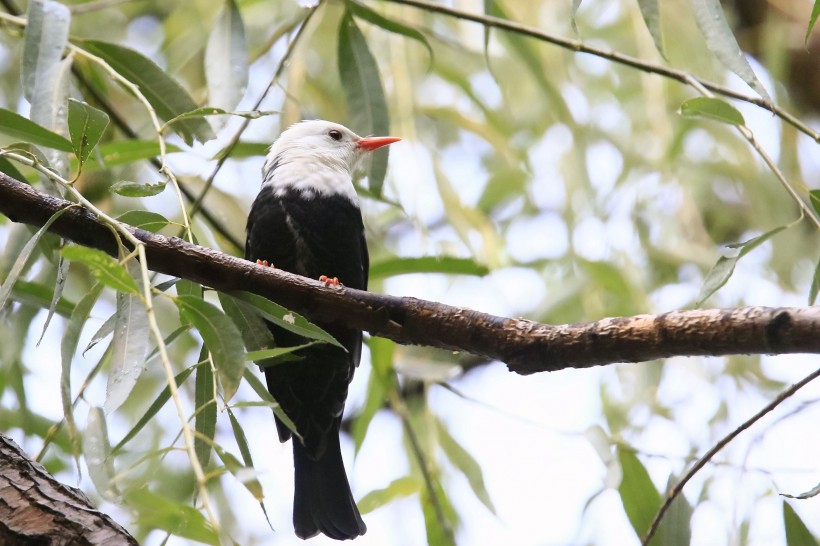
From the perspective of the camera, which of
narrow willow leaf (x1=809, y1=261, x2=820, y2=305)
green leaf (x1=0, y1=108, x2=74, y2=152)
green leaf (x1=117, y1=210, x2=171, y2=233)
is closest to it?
green leaf (x1=0, y1=108, x2=74, y2=152)

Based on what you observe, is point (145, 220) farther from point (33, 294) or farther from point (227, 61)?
point (227, 61)

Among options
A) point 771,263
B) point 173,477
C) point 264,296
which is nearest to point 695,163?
point 771,263

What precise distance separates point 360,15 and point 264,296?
50.1 inches

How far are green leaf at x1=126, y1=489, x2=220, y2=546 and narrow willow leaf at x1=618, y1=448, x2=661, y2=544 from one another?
1146mm

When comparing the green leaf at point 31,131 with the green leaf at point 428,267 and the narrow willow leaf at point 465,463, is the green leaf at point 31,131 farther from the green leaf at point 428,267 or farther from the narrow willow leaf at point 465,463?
the narrow willow leaf at point 465,463

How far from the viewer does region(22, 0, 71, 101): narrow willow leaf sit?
2.27 meters

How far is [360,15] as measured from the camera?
120 inches

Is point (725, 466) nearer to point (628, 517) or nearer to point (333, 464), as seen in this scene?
point (628, 517)

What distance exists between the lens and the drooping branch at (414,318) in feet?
6.10

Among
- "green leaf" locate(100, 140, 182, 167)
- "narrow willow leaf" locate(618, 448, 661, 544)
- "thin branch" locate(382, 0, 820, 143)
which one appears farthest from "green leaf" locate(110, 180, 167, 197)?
"narrow willow leaf" locate(618, 448, 661, 544)

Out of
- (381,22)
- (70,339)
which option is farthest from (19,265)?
(381,22)

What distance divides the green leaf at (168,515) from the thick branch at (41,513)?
7 centimetres

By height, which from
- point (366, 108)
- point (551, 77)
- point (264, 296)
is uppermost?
point (551, 77)

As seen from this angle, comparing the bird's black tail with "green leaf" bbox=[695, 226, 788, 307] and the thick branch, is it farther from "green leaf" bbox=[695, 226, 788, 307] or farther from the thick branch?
"green leaf" bbox=[695, 226, 788, 307]
